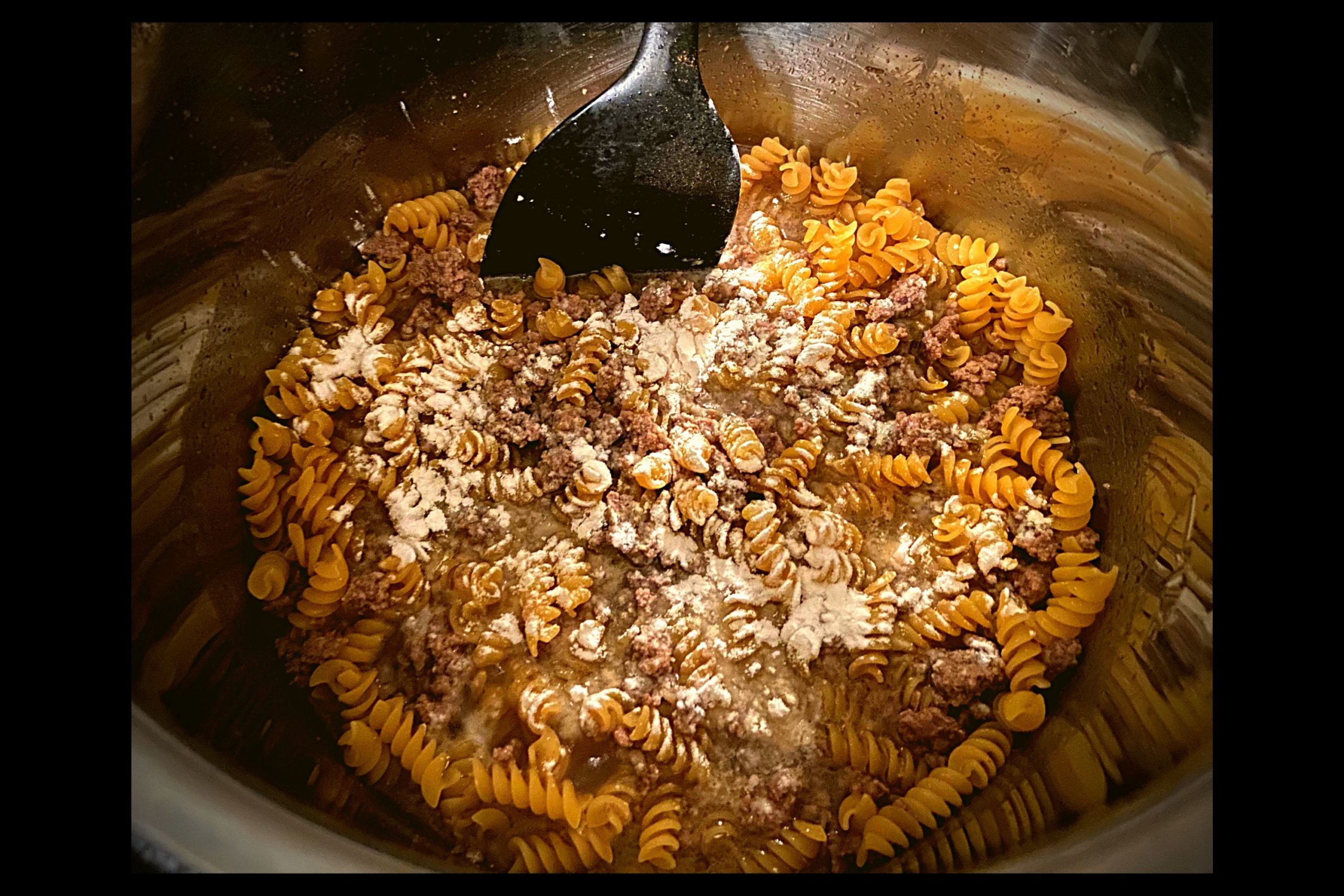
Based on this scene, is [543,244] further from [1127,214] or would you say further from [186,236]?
[1127,214]

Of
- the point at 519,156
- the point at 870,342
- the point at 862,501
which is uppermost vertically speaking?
the point at 519,156

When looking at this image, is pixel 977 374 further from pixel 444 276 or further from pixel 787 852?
pixel 444 276

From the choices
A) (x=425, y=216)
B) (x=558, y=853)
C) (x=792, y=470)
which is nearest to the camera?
(x=558, y=853)

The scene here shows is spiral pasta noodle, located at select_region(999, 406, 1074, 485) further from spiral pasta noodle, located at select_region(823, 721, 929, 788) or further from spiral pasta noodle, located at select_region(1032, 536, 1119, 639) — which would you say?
spiral pasta noodle, located at select_region(823, 721, 929, 788)

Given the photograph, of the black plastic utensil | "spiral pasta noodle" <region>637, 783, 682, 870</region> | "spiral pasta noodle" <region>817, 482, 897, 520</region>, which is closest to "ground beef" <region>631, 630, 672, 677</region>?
"spiral pasta noodle" <region>637, 783, 682, 870</region>

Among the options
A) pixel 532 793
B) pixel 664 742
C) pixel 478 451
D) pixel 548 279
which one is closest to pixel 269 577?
pixel 478 451

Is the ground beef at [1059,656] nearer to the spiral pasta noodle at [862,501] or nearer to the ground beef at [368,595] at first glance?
the spiral pasta noodle at [862,501]

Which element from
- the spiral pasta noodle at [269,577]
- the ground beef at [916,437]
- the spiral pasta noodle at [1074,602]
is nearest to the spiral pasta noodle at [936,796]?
the spiral pasta noodle at [1074,602]
